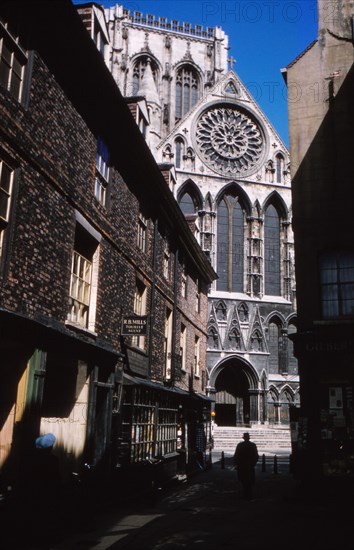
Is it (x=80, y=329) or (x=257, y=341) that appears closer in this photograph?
(x=80, y=329)

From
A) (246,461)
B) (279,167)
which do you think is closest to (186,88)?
(279,167)

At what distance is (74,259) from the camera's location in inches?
413

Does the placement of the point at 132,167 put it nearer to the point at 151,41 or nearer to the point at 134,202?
the point at 134,202

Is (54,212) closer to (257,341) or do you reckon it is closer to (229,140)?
(257,341)

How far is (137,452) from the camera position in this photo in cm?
1282

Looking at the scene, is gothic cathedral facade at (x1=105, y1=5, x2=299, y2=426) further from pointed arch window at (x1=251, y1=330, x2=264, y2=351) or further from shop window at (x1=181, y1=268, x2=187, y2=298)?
shop window at (x1=181, y1=268, x2=187, y2=298)

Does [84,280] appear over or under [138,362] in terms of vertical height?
over

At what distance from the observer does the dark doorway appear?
42188 mm

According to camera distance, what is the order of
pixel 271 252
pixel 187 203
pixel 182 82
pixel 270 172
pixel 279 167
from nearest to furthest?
pixel 187 203, pixel 271 252, pixel 270 172, pixel 279 167, pixel 182 82

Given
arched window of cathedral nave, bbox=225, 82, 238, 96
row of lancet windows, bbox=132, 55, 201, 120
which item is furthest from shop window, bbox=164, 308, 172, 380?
row of lancet windows, bbox=132, 55, 201, 120

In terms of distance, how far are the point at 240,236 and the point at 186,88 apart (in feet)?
79.3

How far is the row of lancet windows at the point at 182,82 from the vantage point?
60.4 meters

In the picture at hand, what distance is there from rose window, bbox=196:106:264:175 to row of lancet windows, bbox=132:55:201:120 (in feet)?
36.8

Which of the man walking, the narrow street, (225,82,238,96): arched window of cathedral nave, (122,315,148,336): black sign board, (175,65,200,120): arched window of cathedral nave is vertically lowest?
the narrow street
